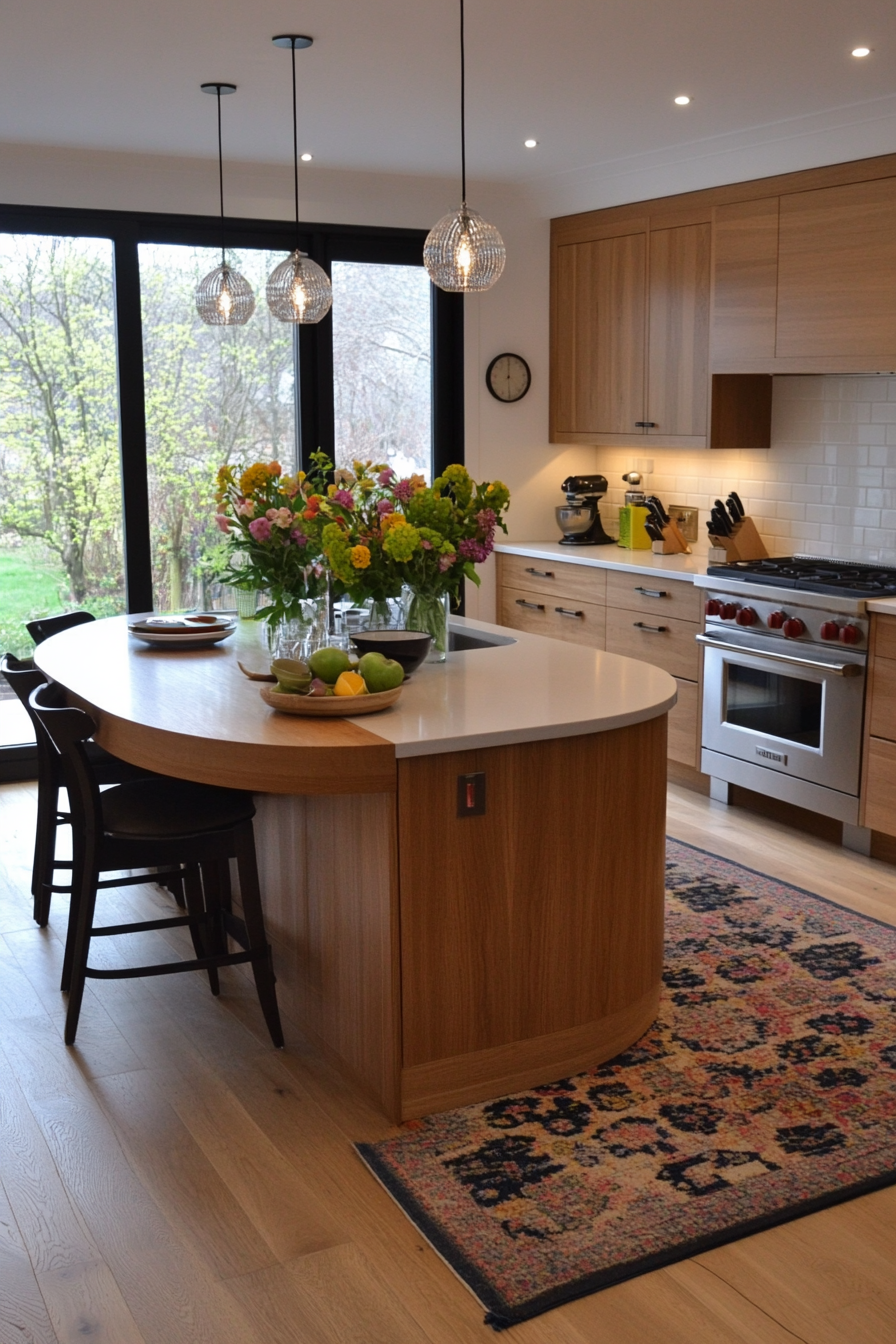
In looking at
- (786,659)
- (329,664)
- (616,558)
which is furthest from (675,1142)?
(616,558)

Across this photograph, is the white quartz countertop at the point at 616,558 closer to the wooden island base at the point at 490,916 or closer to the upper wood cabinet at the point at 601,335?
the upper wood cabinet at the point at 601,335

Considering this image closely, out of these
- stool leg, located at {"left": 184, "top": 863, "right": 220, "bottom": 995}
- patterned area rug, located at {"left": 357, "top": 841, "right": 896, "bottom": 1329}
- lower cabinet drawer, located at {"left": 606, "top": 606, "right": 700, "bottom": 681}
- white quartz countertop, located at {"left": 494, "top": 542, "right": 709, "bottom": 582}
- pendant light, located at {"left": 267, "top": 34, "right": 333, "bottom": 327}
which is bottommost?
patterned area rug, located at {"left": 357, "top": 841, "right": 896, "bottom": 1329}

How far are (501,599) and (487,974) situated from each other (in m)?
4.02

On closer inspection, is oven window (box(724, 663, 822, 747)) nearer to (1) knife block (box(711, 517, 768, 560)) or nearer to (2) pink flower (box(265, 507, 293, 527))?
(1) knife block (box(711, 517, 768, 560))

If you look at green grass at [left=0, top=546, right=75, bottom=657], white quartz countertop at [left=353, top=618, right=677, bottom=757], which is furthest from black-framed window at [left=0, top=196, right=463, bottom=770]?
white quartz countertop at [left=353, top=618, right=677, bottom=757]

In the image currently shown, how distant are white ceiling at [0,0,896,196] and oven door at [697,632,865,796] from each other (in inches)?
79.5

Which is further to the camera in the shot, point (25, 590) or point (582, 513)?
point (582, 513)

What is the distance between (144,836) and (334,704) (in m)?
0.60

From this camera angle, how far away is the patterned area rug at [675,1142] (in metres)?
2.52

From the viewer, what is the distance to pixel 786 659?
4992 mm

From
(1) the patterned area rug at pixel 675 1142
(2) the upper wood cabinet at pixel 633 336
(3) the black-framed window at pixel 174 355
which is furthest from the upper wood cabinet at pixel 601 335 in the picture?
(1) the patterned area rug at pixel 675 1142

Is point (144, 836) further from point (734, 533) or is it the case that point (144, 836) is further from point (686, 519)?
point (686, 519)

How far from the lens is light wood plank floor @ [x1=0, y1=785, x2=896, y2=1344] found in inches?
90.8

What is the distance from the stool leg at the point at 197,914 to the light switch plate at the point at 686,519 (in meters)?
3.39
